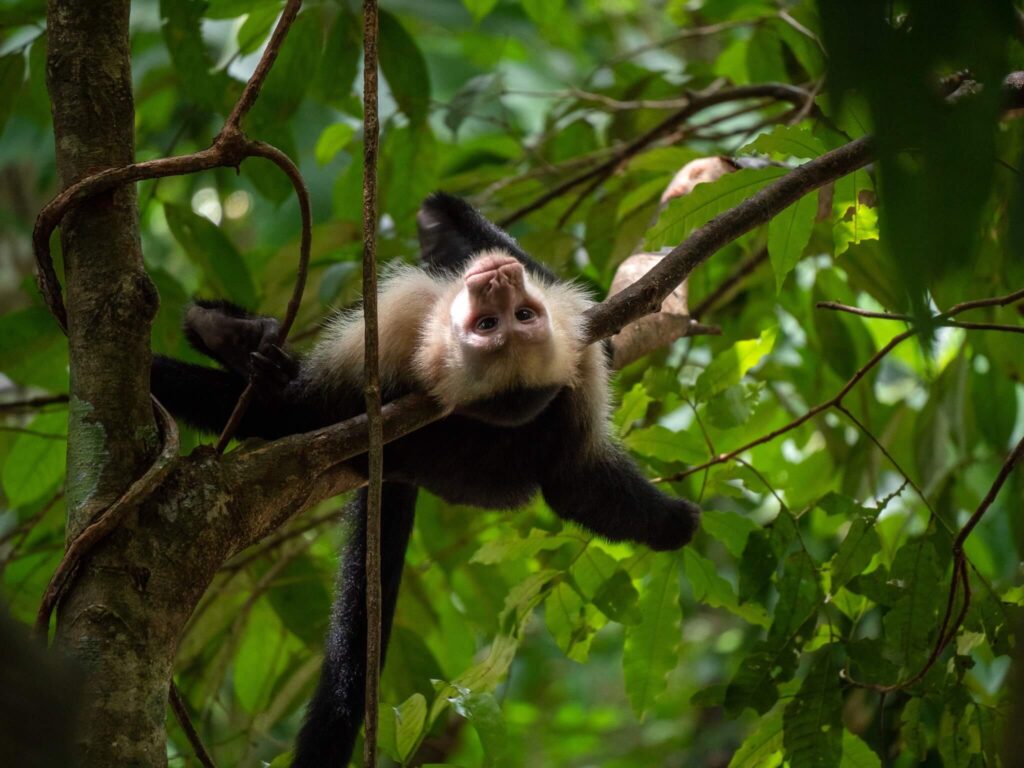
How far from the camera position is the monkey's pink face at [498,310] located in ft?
6.61

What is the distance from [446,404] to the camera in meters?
1.77

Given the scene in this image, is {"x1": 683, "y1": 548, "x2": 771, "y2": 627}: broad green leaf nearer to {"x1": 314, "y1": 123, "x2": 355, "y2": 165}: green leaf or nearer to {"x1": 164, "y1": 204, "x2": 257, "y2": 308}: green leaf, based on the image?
{"x1": 164, "y1": 204, "x2": 257, "y2": 308}: green leaf

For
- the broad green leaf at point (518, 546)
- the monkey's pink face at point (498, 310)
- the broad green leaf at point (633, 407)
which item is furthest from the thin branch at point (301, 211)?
the broad green leaf at point (633, 407)

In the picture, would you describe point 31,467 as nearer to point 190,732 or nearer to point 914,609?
point 190,732

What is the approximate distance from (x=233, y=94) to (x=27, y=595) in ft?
4.33

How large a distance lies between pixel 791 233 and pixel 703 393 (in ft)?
1.50

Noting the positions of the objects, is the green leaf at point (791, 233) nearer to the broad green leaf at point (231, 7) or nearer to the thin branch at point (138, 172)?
the thin branch at point (138, 172)

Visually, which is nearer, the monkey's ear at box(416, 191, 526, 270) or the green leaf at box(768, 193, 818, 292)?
the green leaf at box(768, 193, 818, 292)

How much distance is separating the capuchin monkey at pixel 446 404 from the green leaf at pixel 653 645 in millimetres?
108

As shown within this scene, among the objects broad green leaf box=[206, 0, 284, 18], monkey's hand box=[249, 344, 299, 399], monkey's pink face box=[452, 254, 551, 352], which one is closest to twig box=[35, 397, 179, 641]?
monkey's hand box=[249, 344, 299, 399]

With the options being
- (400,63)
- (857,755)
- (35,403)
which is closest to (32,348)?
(35,403)

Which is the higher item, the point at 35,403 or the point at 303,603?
the point at 35,403

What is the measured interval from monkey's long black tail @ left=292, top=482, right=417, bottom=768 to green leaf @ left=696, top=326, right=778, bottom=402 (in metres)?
0.69

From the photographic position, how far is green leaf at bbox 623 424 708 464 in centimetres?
224
